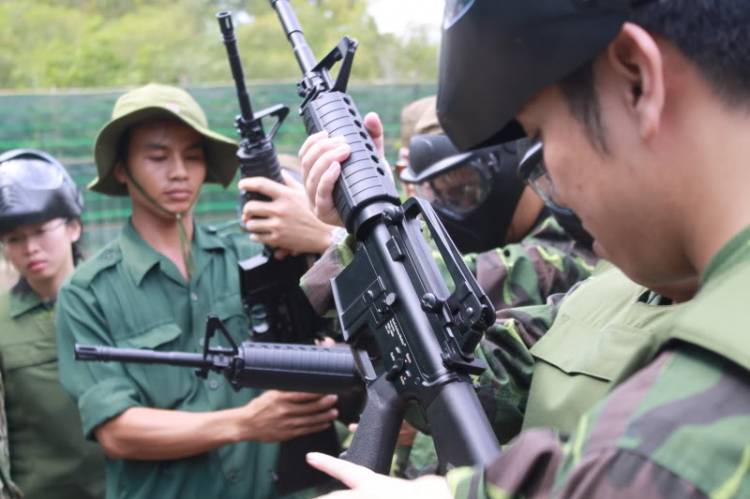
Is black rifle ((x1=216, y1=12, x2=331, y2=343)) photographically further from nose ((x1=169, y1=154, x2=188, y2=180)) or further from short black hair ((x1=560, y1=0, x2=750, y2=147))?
short black hair ((x1=560, y1=0, x2=750, y2=147))

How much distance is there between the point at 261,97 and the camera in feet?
20.0

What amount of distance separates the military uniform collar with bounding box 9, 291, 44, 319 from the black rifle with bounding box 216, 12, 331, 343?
0.99 metres

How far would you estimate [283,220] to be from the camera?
8.95 ft

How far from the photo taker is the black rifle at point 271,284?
2.77 meters

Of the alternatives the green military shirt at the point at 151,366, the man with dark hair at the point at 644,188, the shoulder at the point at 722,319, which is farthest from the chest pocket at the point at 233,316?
the shoulder at the point at 722,319

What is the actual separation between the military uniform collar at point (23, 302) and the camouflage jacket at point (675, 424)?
2814 millimetres

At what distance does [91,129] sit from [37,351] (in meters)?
3.25

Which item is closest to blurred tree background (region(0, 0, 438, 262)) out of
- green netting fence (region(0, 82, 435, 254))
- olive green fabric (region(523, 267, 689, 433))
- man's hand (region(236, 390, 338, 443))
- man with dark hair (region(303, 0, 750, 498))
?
green netting fence (region(0, 82, 435, 254))

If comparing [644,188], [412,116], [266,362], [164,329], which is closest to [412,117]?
[412,116]

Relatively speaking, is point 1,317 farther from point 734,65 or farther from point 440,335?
point 734,65

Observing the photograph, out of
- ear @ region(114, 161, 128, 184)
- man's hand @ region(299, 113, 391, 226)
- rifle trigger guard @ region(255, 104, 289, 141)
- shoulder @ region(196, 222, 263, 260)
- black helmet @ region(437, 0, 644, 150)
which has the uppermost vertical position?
ear @ region(114, 161, 128, 184)

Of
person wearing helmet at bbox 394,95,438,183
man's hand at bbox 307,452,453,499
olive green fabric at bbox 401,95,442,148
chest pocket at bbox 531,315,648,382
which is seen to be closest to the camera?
man's hand at bbox 307,452,453,499

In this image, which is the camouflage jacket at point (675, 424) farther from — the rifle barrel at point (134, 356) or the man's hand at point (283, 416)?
the man's hand at point (283, 416)

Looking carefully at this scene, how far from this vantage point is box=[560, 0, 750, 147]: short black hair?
0.87 metres
